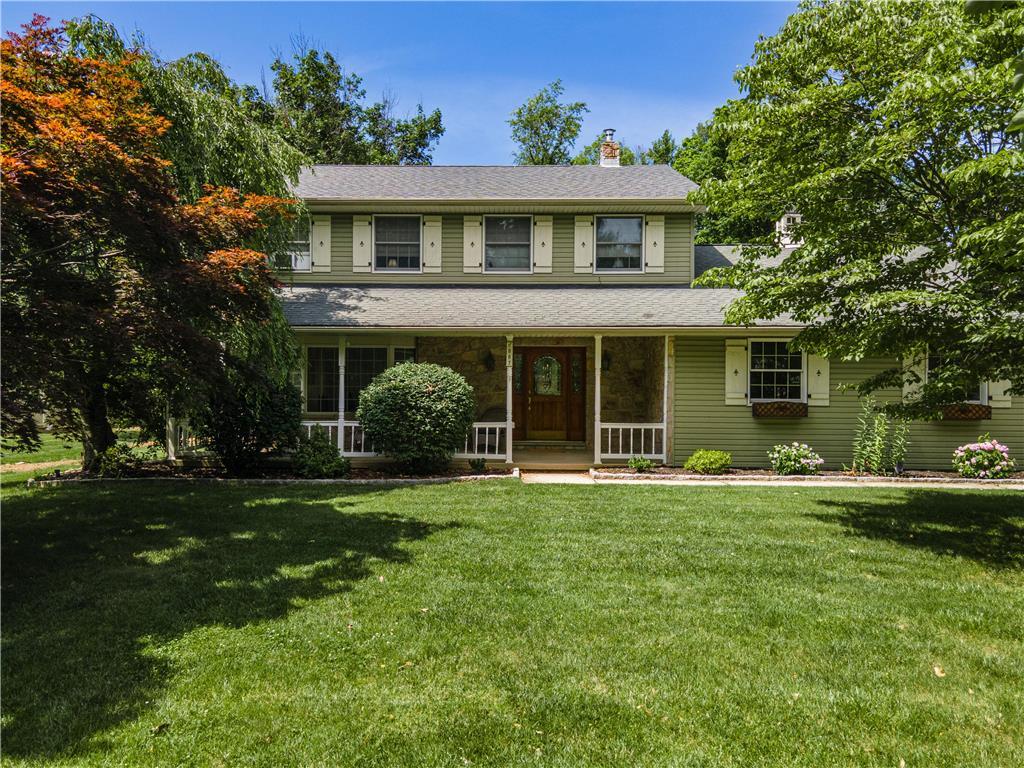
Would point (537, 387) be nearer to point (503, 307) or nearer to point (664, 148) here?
point (503, 307)

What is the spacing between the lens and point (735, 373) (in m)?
10.7

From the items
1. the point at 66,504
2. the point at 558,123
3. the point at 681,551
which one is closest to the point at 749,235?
the point at 558,123

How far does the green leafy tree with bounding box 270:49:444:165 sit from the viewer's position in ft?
82.0

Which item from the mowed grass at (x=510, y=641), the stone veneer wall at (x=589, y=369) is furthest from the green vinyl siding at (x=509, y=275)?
the mowed grass at (x=510, y=641)

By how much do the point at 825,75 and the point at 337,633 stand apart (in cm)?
737

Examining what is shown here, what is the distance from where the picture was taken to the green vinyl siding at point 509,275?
12195 mm

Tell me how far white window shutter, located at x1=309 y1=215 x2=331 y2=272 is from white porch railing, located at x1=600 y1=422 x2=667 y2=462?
6.81 meters

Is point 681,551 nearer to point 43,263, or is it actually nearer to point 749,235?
point 43,263

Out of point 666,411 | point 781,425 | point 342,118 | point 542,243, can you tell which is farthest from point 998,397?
point 342,118

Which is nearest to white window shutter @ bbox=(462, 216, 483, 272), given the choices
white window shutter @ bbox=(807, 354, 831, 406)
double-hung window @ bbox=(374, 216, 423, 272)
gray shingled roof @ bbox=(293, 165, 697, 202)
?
gray shingled roof @ bbox=(293, 165, 697, 202)

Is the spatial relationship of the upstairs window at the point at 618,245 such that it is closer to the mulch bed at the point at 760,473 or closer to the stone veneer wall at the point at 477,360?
the stone veneer wall at the point at 477,360

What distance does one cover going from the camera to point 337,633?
12.3ft

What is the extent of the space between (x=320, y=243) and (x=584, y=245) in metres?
5.63

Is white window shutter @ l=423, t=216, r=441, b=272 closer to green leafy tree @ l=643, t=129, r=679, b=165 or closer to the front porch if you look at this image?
the front porch
